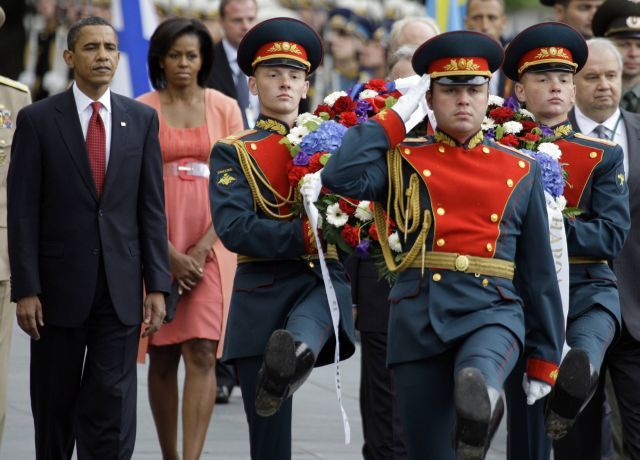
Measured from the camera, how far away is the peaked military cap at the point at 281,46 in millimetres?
7316

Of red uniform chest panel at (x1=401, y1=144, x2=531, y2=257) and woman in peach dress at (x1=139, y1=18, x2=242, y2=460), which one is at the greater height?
red uniform chest panel at (x1=401, y1=144, x2=531, y2=257)

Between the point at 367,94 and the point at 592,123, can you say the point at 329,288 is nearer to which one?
the point at 367,94

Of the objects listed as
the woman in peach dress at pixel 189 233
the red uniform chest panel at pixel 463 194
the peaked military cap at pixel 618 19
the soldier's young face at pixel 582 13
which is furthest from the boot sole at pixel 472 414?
the soldier's young face at pixel 582 13

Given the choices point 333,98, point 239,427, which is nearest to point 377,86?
point 333,98

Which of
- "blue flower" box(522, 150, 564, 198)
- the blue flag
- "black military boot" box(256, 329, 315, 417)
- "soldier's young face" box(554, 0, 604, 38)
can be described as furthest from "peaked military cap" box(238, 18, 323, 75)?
the blue flag

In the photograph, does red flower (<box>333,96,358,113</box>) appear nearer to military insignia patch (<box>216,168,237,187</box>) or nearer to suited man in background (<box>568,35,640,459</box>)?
military insignia patch (<box>216,168,237,187</box>)

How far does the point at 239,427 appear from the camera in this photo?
9859 mm

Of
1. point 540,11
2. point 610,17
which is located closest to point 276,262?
point 610,17

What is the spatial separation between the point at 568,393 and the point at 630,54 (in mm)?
3201

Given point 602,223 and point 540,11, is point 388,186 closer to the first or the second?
point 602,223

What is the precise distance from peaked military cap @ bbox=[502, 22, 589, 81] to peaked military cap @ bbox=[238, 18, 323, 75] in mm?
918

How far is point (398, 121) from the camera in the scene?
6410 millimetres

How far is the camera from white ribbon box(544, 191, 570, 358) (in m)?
6.89

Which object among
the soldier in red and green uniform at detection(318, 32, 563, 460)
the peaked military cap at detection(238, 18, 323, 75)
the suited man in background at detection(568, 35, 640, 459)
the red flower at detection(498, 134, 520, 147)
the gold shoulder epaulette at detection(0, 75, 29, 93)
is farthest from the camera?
the gold shoulder epaulette at detection(0, 75, 29, 93)
